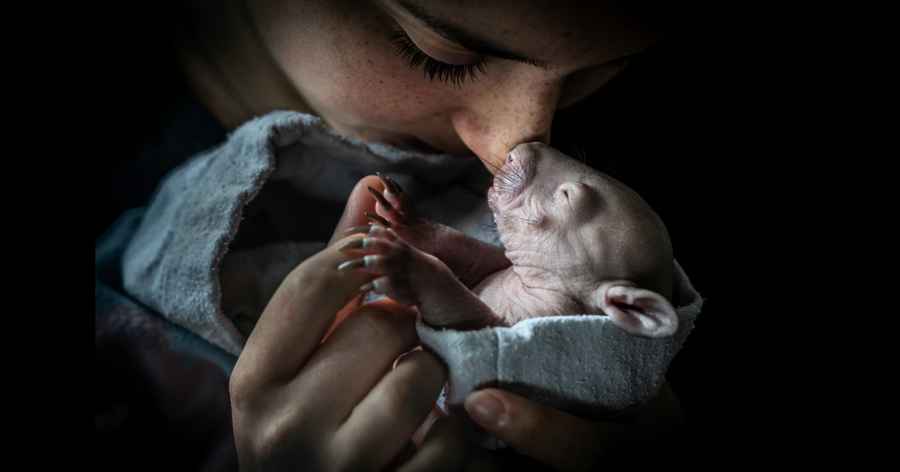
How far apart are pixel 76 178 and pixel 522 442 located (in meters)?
0.45

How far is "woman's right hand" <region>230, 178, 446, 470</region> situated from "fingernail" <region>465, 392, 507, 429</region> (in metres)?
0.04

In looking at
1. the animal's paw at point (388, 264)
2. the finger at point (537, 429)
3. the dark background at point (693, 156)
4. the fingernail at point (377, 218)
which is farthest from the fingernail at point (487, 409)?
the dark background at point (693, 156)

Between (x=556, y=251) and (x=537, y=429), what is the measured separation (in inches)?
8.4

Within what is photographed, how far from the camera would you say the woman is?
57 centimetres

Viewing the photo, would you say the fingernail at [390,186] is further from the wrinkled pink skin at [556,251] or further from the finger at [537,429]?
the finger at [537,429]

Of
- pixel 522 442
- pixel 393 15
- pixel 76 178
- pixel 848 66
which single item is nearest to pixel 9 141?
pixel 76 178

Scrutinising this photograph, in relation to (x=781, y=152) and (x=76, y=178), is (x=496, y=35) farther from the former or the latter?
(x=781, y=152)

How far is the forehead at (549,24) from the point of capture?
0.56 m

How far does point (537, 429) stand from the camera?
2.05 feet

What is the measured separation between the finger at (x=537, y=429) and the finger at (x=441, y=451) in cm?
3

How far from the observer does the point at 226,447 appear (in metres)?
0.70

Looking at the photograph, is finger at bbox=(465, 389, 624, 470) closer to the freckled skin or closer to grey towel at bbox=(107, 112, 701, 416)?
grey towel at bbox=(107, 112, 701, 416)

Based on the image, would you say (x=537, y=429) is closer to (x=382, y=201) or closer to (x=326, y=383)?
(x=326, y=383)

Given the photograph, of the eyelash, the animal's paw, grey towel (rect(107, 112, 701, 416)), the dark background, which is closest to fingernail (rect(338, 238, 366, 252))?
the animal's paw
